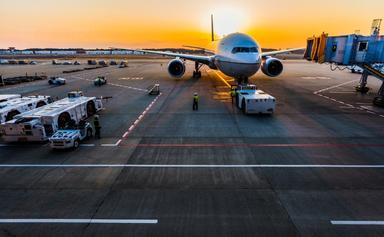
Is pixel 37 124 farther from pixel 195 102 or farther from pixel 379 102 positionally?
pixel 379 102

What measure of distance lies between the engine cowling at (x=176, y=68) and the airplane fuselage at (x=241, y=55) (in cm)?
1118

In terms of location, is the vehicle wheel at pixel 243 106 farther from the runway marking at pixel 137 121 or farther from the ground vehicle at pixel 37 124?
the ground vehicle at pixel 37 124

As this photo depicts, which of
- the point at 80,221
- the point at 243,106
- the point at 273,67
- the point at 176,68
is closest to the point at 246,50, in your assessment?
the point at 243,106

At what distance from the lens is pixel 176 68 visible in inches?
1747

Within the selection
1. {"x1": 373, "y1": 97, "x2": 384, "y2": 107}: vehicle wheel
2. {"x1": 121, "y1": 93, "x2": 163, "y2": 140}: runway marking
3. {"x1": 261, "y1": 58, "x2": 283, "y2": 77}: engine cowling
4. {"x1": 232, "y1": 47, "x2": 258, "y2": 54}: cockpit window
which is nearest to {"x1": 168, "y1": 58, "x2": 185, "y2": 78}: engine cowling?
{"x1": 261, "y1": 58, "x2": 283, "y2": 77}: engine cowling

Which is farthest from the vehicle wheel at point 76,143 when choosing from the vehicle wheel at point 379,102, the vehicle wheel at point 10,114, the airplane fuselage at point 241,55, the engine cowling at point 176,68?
the vehicle wheel at point 379,102

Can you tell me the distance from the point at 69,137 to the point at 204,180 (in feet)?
29.6

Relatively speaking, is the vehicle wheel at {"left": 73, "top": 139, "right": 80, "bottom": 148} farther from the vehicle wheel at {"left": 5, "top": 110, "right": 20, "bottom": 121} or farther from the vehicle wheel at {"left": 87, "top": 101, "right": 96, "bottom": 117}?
the vehicle wheel at {"left": 5, "top": 110, "right": 20, "bottom": 121}

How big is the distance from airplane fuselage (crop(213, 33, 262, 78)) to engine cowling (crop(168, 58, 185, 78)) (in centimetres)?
1118

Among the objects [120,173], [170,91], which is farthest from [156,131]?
[170,91]

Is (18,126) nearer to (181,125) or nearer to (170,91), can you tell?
(181,125)

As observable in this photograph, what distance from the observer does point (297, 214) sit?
377 inches

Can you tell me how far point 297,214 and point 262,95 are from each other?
16.6 metres

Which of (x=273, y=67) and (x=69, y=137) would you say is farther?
(x=273, y=67)
